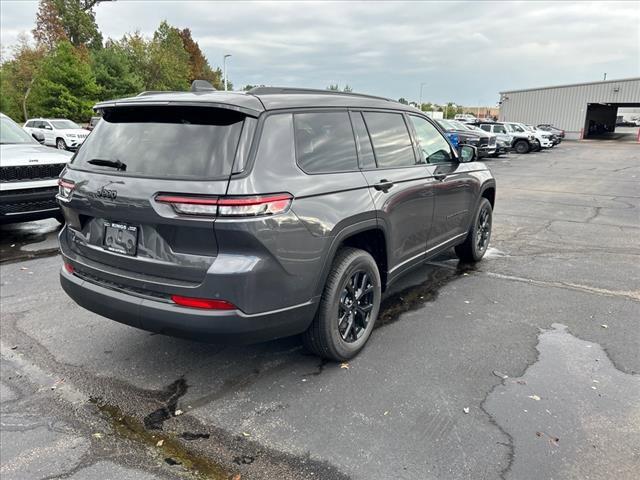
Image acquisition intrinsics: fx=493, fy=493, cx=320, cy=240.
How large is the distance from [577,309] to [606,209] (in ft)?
23.0

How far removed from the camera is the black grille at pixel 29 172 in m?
6.38

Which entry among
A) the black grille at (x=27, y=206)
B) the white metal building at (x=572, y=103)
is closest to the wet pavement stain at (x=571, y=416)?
the black grille at (x=27, y=206)

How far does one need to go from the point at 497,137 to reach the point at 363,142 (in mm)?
24851

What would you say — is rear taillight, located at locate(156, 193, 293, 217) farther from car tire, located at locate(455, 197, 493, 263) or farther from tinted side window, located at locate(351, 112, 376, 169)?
car tire, located at locate(455, 197, 493, 263)

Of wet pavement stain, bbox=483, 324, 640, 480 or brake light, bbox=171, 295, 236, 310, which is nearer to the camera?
wet pavement stain, bbox=483, 324, 640, 480

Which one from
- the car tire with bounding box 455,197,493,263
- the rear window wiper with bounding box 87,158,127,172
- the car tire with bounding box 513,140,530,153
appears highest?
the rear window wiper with bounding box 87,158,127,172

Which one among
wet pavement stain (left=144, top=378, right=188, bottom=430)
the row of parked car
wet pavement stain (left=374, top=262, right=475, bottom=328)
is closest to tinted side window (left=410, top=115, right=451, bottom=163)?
wet pavement stain (left=374, top=262, right=475, bottom=328)

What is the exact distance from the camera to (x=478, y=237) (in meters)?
5.98

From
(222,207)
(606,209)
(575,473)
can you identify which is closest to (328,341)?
(222,207)

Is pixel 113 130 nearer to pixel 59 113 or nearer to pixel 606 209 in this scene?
pixel 606 209

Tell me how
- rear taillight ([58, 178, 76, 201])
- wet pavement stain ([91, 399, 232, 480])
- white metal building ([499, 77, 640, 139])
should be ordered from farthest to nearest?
white metal building ([499, 77, 640, 139]) < rear taillight ([58, 178, 76, 201]) < wet pavement stain ([91, 399, 232, 480])

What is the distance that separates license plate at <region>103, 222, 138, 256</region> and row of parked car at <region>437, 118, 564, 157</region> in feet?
63.1

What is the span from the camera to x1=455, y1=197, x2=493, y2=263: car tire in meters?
5.73

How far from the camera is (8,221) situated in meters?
6.47
